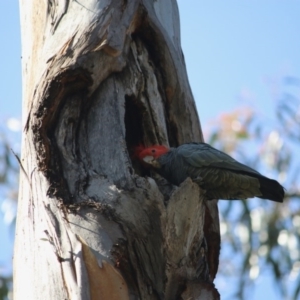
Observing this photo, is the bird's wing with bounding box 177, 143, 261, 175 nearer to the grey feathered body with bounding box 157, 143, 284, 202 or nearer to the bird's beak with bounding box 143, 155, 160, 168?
the grey feathered body with bounding box 157, 143, 284, 202

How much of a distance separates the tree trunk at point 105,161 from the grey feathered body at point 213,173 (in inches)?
4.2

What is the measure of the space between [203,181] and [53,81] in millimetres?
990

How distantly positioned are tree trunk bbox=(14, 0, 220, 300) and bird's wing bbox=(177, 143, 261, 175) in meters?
0.20

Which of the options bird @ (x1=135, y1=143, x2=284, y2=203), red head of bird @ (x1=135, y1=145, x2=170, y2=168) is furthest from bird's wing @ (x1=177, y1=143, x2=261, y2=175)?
red head of bird @ (x1=135, y1=145, x2=170, y2=168)

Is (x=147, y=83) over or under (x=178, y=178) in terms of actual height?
over

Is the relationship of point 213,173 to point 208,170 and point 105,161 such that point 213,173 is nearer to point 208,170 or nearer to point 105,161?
point 208,170

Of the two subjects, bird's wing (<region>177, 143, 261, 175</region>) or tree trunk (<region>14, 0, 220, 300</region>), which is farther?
bird's wing (<region>177, 143, 261, 175</region>)

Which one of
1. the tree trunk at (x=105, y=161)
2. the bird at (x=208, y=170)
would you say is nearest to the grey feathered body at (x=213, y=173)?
the bird at (x=208, y=170)

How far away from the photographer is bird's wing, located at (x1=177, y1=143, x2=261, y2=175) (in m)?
3.82

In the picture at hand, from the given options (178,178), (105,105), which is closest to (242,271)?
(178,178)

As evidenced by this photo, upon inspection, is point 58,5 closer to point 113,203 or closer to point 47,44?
point 47,44

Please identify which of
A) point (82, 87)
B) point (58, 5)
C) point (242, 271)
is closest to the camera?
point (82, 87)

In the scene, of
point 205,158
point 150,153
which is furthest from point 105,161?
point 205,158

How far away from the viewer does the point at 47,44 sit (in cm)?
367
